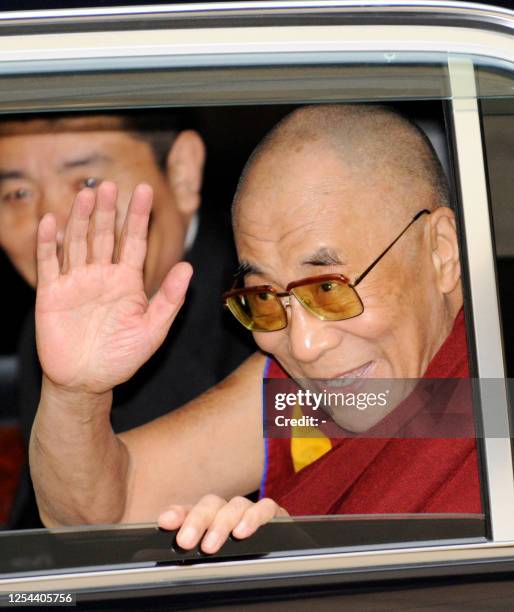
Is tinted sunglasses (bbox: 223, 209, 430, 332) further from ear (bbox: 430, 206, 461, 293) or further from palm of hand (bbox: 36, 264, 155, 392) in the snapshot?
→ palm of hand (bbox: 36, 264, 155, 392)

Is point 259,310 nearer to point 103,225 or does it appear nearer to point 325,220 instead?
point 325,220

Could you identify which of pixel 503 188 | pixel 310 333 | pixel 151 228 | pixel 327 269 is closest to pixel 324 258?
pixel 327 269

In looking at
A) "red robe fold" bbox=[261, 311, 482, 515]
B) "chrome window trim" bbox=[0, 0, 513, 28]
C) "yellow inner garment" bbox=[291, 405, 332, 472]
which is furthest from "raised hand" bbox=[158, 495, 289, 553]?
"chrome window trim" bbox=[0, 0, 513, 28]

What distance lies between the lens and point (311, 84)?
4.85ft

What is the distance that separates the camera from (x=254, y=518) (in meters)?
1.47

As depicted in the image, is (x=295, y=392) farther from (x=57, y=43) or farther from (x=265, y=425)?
(x=57, y=43)

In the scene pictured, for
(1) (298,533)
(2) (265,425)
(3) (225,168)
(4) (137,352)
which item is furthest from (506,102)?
(3) (225,168)

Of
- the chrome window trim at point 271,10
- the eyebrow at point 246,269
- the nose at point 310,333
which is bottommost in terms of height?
the nose at point 310,333

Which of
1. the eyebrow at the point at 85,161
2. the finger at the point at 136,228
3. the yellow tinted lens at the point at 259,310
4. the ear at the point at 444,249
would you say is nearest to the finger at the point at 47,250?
the finger at the point at 136,228

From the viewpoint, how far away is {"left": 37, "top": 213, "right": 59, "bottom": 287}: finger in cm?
175

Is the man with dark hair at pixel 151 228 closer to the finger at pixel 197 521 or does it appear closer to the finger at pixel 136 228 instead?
the finger at pixel 136 228

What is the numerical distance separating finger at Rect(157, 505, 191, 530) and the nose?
509mm

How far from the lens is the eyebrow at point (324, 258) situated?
6.27ft

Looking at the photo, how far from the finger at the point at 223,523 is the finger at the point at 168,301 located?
434mm
